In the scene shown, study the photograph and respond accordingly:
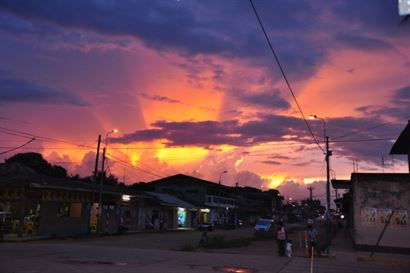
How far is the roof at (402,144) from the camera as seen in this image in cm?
3229

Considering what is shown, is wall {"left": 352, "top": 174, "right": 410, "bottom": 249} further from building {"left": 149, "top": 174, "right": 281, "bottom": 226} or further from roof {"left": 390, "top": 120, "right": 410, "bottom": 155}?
building {"left": 149, "top": 174, "right": 281, "bottom": 226}

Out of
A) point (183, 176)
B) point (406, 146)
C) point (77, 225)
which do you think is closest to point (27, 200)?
point (77, 225)

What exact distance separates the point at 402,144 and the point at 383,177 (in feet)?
18.6

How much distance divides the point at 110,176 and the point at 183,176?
18.9 metres

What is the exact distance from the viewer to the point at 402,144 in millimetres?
36719

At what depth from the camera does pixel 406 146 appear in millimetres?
37281

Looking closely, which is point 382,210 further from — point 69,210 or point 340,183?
point 69,210

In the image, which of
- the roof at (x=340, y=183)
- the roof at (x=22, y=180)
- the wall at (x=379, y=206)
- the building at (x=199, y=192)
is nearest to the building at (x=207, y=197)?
the building at (x=199, y=192)

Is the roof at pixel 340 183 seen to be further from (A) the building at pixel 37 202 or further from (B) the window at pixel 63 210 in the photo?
(B) the window at pixel 63 210

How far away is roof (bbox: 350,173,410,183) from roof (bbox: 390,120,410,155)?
284cm

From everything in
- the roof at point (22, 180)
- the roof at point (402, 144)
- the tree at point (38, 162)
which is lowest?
the roof at point (22, 180)

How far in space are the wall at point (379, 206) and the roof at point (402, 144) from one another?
2981mm

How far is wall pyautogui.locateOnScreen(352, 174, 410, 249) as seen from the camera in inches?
1230

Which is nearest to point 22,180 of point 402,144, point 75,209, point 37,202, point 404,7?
point 37,202
